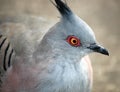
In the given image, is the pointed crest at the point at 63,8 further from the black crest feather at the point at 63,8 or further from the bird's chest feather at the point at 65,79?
the bird's chest feather at the point at 65,79

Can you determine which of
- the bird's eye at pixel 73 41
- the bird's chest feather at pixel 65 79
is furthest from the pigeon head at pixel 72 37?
the bird's chest feather at pixel 65 79

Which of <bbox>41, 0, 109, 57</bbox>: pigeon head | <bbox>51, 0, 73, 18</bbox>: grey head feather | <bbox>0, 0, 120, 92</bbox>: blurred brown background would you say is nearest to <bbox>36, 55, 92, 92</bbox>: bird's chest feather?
<bbox>41, 0, 109, 57</bbox>: pigeon head

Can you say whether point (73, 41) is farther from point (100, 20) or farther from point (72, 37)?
point (100, 20)

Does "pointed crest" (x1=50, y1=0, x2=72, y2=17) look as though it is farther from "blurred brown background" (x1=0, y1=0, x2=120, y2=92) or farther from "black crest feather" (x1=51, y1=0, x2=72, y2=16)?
"blurred brown background" (x1=0, y1=0, x2=120, y2=92)

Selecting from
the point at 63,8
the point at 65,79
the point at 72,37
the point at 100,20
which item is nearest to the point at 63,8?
the point at 63,8

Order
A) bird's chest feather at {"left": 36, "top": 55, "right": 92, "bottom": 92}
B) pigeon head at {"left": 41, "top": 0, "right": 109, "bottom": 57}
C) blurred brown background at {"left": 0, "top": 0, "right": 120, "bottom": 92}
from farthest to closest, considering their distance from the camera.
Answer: blurred brown background at {"left": 0, "top": 0, "right": 120, "bottom": 92}
bird's chest feather at {"left": 36, "top": 55, "right": 92, "bottom": 92}
pigeon head at {"left": 41, "top": 0, "right": 109, "bottom": 57}

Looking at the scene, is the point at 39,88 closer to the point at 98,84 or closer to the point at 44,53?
the point at 44,53
